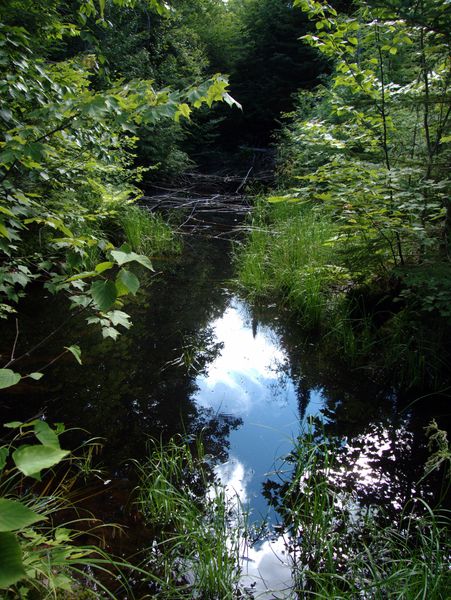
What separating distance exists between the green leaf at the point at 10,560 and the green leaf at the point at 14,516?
0.06 feet

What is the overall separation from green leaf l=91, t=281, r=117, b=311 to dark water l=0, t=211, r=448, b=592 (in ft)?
4.69

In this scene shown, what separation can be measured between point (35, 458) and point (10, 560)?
0.24 m

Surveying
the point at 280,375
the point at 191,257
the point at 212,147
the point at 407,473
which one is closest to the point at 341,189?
the point at 280,375

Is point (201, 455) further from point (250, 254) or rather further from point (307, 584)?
point (250, 254)

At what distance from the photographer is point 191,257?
22.2 feet

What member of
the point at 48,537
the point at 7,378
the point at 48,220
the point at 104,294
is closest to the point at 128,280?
the point at 104,294

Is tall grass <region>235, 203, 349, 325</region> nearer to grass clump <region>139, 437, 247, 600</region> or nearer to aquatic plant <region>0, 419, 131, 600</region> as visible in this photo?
grass clump <region>139, 437, 247, 600</region>

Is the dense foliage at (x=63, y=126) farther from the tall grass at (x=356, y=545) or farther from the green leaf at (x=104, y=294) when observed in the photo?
the tall grass at (x=356, y=545)

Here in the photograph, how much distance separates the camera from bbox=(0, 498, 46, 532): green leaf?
688 mm

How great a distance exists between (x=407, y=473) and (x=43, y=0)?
404cm

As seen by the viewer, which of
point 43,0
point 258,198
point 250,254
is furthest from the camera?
point 258,198

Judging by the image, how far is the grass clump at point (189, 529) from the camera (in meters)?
1.65

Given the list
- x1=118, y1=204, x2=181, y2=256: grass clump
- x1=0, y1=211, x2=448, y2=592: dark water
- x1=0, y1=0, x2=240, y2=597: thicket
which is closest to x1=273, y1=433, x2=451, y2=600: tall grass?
x1=0, y1=211, x2=448, y2=592: dark water

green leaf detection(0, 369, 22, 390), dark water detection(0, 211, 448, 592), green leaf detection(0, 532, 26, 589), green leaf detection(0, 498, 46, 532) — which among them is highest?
dark water detection(0, 211, 448, 592)
